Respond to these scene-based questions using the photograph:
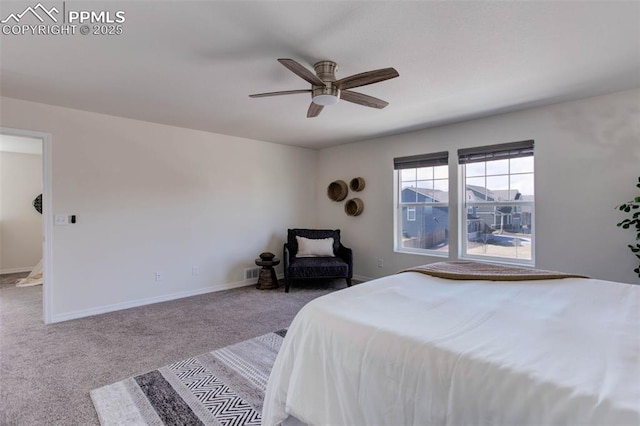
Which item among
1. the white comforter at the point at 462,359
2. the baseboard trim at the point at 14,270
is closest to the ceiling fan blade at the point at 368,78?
the white comforter at the point at 462,359

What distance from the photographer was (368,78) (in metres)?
2.19

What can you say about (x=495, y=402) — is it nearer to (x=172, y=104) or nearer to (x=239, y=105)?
(x=239, y=105)

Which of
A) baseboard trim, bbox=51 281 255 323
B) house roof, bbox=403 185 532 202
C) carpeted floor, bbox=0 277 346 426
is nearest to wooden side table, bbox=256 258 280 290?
carpeted floor, bbox=0 277 346 426

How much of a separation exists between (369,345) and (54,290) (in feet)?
12.4

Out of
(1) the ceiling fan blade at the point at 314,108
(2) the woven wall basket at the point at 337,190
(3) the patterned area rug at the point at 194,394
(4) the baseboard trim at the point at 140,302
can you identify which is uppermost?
(1) the ceiling fan blade at the point at 314,108

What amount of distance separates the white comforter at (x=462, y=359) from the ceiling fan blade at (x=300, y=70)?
145 cm

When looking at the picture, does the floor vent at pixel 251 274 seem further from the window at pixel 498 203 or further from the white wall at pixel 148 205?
the window at pixel 498 203

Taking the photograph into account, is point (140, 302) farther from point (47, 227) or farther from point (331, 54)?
point (331, 54)

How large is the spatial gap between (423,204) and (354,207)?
3.73ft

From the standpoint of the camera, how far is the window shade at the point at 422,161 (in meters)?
4.31

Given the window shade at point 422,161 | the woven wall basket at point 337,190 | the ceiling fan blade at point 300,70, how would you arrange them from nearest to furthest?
the ceiling fan blade at point 300,70 < the window shade at point 422,161 < the woven wall basket at point 337,190

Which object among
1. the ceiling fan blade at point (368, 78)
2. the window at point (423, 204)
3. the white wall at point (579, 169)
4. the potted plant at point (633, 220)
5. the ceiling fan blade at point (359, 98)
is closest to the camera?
the ceiling fan blade at point (368, 78)

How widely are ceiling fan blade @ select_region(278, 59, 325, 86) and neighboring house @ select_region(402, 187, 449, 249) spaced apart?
2.87 meters

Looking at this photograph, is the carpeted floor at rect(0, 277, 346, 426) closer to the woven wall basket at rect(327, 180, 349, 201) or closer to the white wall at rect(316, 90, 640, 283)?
the woven wall basket at rect(327, 180, 349, 201)
